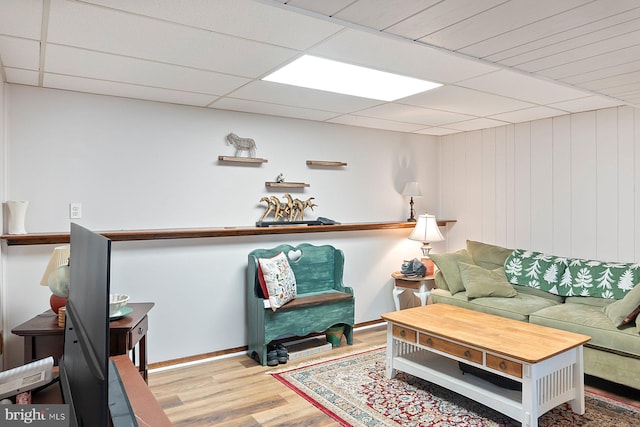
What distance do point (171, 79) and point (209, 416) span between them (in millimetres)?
2180

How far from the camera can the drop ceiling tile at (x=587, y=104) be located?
347 cm

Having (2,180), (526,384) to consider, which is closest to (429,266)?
(526,384)

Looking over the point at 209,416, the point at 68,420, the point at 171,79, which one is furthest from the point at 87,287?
the point at 171,79

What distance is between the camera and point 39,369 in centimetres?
145

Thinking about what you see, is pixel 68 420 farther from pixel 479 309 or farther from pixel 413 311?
pixel 479 309

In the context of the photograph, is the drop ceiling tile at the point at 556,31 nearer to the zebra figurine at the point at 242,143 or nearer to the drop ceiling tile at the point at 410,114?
the drop ceiling tile at the point at 410,114

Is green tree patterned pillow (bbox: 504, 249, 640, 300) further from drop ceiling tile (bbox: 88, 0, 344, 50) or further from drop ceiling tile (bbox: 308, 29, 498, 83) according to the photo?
drop ceiling tile (bbox: 88, 0, 344, 50)

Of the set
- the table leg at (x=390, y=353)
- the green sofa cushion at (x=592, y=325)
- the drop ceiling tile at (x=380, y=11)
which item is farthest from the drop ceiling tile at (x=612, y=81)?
the table leg at (x=390, y=353)

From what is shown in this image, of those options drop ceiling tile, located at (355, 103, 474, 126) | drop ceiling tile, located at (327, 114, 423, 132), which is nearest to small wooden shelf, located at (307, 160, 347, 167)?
drop ceiling tile, located at (327, 114, 423, 132)

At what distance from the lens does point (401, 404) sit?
9.39ft

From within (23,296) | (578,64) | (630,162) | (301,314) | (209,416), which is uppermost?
(578,64)

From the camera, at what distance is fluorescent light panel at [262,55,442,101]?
265cm

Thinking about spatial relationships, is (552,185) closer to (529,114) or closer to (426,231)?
(529,114)

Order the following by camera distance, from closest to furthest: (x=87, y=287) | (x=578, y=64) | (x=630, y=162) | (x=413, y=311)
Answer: (x=87, y=287)
(x=578, y=64)
(x=413, y=311)
(x=630, y=162)
